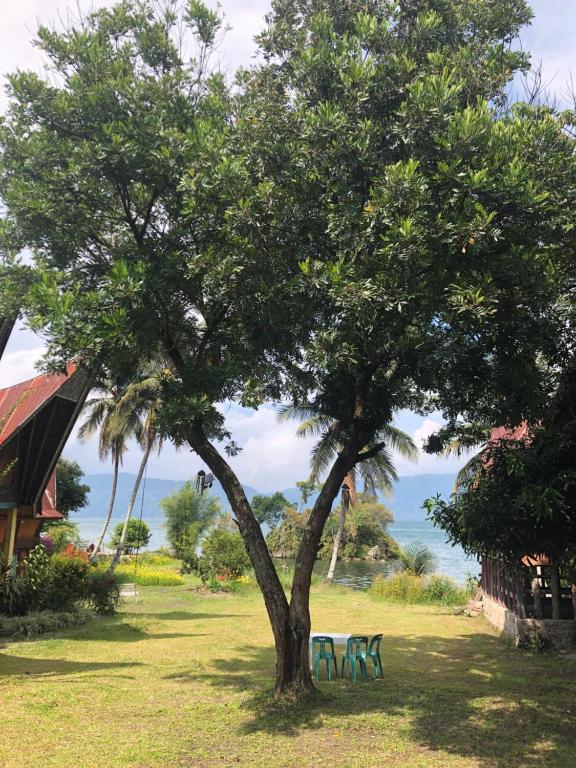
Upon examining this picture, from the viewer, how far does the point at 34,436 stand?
16.4m

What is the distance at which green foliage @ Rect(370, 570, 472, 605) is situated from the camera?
954 inches

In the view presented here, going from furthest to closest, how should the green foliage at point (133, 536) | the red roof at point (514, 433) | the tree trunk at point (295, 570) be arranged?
the green foliage at point (133, 536)
the tree trunk at point (295, 570)
the red roof at point (514, 433)

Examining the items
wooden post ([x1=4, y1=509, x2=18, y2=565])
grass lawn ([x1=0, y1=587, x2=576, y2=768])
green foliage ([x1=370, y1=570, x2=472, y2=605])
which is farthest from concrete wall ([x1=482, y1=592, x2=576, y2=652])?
wooden post ([x1=4, y1=509, x2=18, y2=565])

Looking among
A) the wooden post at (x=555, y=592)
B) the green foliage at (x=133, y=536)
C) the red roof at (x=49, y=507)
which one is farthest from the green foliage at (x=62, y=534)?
the wooden post at (x=555, y=592)

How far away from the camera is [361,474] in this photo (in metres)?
35.8

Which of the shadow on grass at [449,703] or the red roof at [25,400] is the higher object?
the red roof at [25,400]

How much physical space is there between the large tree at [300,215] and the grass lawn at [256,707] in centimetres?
142

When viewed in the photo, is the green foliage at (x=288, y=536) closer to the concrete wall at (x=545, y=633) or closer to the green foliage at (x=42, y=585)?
the green foliage at (x=42, y=585)

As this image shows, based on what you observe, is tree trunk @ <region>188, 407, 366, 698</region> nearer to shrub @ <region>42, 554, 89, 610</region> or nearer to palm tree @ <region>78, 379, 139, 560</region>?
shrub @ <region>42, 554, 89, 610</region>

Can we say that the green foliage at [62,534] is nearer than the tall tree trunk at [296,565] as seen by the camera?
No

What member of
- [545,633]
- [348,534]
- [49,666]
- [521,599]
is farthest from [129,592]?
[348,534]

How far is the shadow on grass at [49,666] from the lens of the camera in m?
11.4

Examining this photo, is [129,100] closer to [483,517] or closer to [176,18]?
[176,18]

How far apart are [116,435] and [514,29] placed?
31321mm
